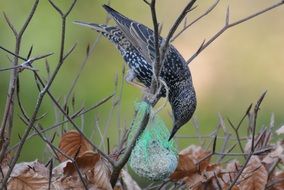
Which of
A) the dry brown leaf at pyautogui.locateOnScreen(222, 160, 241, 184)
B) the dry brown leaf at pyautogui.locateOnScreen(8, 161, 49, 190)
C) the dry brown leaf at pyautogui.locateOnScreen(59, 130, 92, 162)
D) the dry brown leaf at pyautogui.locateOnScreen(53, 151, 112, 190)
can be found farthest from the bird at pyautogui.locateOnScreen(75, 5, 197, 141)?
the dry brown leaf at pyautogui.locateOnScreen(8, 161, 49, 190)

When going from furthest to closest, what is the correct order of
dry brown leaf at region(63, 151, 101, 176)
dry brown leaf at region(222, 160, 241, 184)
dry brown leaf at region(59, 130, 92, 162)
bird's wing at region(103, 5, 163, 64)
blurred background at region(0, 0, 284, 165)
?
blurred background at region(0, 0, 284, 165) → bird's wing at region(103, 5, 163, 64) → dry brown leaf at region(222, 160, 241, 184) → dry brown leaf at region(59, 130, 92, 162) → dry brown leaf at region(63, 151, 101, 176)

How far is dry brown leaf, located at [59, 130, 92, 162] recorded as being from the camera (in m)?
3.36

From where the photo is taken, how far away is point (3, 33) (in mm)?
7477

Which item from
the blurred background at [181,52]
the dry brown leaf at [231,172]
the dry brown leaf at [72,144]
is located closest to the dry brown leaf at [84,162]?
the dry brown leaf at [72,144]

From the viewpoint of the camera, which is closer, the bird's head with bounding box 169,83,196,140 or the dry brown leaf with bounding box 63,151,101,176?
the dry brown leaf with bounding box 63,151,101,176

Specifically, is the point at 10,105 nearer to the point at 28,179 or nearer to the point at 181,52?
the point at 28,179

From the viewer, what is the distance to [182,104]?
181 inches

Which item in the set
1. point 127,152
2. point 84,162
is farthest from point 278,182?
point 84,162

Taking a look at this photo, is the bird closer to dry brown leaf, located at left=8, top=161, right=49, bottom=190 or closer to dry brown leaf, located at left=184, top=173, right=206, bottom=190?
dry brown leaf, located at left=184, top=173, right=206, bottom=190

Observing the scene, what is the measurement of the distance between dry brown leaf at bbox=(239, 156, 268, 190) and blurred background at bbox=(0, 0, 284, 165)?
10.8 ft

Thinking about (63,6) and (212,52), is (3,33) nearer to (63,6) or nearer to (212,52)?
(63,6)

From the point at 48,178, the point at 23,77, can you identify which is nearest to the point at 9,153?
the point at 48,178

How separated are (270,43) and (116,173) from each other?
20.1ft

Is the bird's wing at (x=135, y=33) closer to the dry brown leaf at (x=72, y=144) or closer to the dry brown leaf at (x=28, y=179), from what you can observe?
the dry brown leaf at (x=72, y=144)
